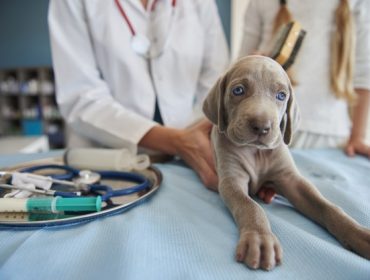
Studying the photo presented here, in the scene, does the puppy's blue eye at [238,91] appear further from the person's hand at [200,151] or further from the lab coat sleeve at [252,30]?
the lab coat sleeve at [252,30]

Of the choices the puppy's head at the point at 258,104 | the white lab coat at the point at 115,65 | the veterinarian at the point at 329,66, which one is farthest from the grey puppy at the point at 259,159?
the veterinarian at the point at 329,66

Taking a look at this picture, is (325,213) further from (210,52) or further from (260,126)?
(210,52)

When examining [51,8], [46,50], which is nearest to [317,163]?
[51,8]

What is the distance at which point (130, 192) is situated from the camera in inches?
20.4

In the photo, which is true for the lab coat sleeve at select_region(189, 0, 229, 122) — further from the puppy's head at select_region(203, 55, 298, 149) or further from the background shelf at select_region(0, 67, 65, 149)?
the background shelf at select_region(0, 67, 65, 149)

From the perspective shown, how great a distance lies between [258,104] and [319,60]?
0.57 metres

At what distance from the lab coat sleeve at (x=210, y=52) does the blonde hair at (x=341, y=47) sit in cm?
20

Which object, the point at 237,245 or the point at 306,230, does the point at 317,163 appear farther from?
the point at 237,245

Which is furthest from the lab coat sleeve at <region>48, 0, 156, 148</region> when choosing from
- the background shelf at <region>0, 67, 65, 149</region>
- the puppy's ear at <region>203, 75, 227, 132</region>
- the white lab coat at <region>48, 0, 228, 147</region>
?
the background shelf at <region>0, 67, 65, 149</region>

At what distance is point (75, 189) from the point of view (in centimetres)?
53

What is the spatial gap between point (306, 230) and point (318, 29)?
669 mm

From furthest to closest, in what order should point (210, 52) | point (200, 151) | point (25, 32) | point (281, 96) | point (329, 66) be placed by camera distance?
point (25, 32) < point (210, 52) < point (329, 66) < point (200, 151) < point (281, 96)

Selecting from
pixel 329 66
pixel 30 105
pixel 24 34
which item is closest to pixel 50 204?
pixel 329 66

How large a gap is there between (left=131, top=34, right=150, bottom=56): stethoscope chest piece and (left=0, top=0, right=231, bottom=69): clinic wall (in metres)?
3.18
